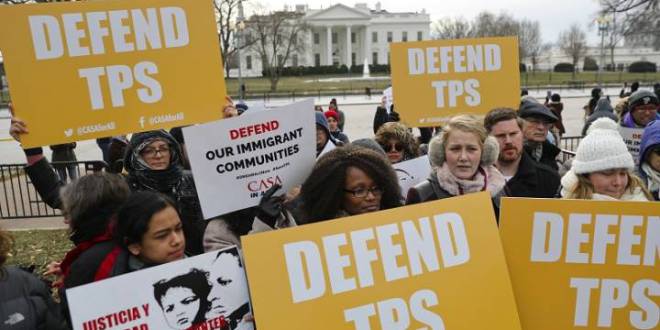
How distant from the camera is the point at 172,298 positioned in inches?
85.2

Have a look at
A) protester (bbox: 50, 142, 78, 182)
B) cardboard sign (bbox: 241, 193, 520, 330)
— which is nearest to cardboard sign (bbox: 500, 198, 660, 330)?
cardboard sign (bbox: 241, 193, 520, 330)

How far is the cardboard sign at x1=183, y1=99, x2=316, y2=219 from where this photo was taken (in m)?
2.95

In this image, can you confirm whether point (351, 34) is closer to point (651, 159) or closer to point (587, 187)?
point (651, 159)

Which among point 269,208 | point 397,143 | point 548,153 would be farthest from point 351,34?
point 269,208

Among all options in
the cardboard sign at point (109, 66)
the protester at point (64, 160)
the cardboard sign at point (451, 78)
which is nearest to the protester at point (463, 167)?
the cardboard sign at point (109, 66)

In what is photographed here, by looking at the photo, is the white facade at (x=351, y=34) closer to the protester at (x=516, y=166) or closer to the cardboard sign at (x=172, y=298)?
the protester at (x=516, y=166)

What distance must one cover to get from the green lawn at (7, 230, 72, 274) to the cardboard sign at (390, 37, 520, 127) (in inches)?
187

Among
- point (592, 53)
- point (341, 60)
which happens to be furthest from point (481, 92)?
point (592, 53)

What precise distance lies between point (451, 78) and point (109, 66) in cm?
316

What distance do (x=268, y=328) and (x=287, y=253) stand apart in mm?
298

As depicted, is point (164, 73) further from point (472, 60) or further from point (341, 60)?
point (341, 60)

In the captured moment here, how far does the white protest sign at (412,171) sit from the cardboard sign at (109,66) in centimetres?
158

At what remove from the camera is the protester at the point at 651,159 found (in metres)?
3.56

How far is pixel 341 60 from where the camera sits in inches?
4031
